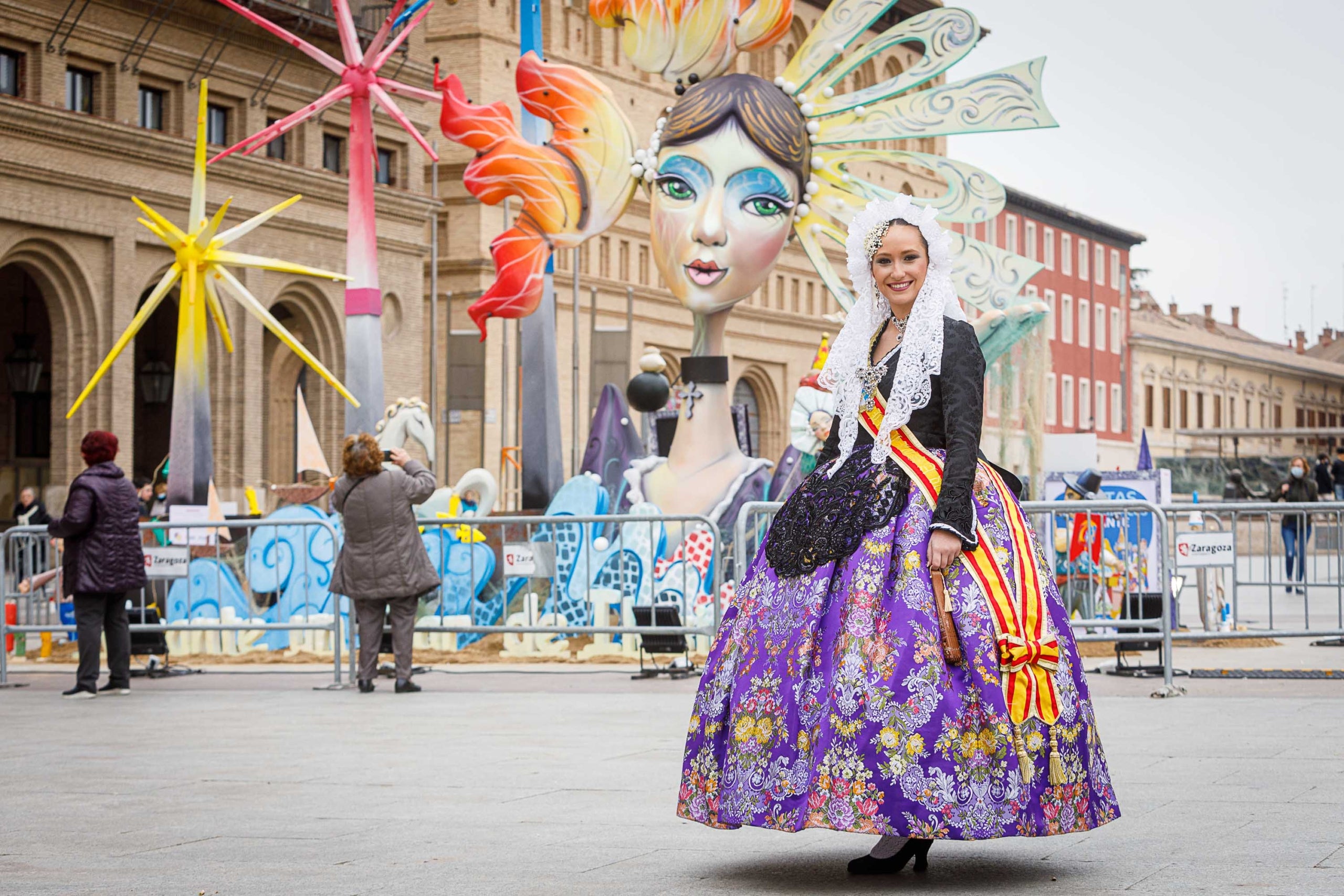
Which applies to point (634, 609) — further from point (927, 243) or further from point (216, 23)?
point (216, 23)

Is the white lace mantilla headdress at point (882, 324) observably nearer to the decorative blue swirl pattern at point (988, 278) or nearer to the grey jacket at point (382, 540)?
the grey jacket at point (382, 540)

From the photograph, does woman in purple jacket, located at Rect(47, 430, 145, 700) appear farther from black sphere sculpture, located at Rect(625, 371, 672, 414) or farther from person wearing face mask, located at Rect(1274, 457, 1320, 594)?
person wearing face mask, located at Rect(1274, 457, 1320, 594)

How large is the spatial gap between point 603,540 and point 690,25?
6.47m

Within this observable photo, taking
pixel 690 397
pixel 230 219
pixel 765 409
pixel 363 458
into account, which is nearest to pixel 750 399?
pixel 765 409

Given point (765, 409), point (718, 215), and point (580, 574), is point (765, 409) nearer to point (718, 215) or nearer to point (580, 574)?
point (718, 215)

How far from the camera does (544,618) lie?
45.0 ft

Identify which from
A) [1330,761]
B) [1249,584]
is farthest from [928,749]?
[1249,584]

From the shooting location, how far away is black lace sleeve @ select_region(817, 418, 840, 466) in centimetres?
547

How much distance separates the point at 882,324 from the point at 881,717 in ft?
4.10

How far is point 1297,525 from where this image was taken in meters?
15.7

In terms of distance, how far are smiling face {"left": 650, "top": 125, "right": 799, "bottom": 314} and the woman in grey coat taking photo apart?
5.85 m

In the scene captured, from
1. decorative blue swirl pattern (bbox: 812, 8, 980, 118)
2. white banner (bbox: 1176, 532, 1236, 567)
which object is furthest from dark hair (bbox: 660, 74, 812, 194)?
white banner (bbox: 1176, 532, 1236, 567)

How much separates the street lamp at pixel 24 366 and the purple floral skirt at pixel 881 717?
98.6ft

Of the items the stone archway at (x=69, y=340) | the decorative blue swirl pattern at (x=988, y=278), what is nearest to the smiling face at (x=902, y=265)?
the decorative blue swirl pattern at (x=988, y=278)
